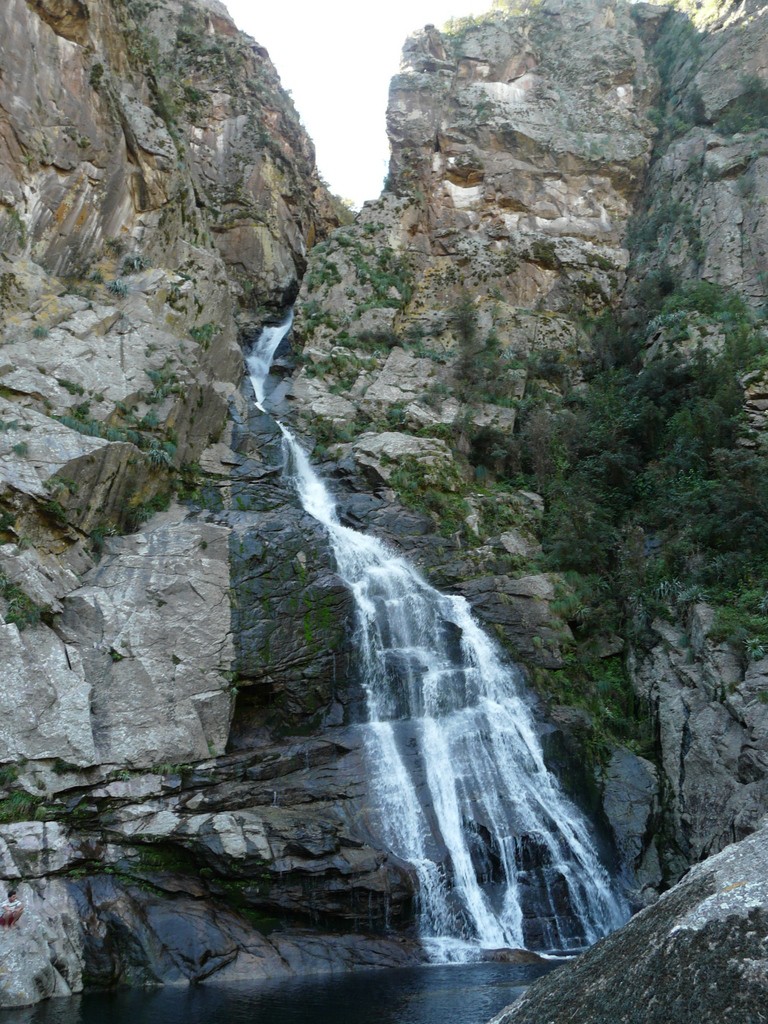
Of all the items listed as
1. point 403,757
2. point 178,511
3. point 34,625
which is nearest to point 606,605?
point 403,757

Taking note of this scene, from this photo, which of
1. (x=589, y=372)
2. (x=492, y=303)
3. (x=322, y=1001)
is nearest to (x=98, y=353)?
(x=322, y=1001)

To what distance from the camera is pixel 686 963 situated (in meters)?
3.93

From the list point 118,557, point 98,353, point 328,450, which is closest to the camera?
point 118,557

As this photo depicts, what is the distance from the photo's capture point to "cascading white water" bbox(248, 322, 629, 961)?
16.0 m

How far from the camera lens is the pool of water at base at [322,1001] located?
11.3 meters

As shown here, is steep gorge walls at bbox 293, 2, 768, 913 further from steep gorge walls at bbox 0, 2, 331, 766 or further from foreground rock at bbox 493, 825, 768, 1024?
foreground rock at bbox 493, 825, 768, 1024

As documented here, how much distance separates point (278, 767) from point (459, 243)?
96.2 ft

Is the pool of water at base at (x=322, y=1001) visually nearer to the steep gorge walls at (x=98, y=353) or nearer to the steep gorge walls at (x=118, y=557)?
the steep gorge walls at (x=118, y=557)

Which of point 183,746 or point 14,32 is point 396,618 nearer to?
point 183,746

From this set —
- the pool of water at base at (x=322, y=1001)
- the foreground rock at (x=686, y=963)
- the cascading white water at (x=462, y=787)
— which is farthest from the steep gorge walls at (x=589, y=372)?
the foreground rock at (x=686, y=963)

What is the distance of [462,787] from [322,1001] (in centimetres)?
640

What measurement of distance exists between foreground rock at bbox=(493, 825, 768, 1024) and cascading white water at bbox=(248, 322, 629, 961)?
39.6ft

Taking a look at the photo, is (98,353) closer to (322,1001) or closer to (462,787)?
(462,787)

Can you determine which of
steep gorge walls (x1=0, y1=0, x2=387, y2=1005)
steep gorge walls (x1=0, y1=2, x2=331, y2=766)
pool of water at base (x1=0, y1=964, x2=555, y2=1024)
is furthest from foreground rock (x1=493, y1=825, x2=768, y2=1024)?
steep gorge walls (x1=0, y1=2, x2=331, y2=766)
